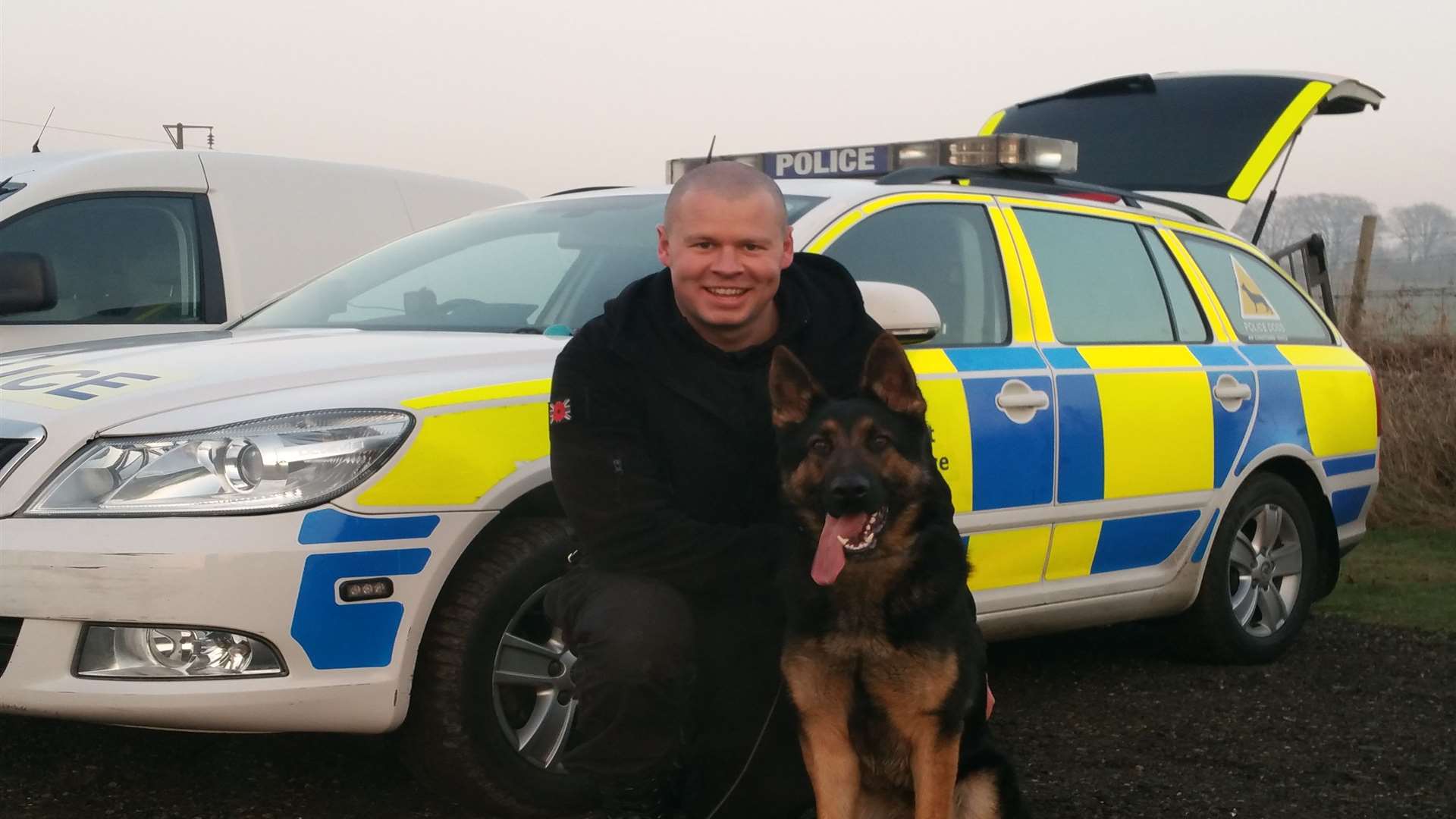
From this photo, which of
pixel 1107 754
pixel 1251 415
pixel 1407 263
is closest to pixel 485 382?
pixel 1107 754

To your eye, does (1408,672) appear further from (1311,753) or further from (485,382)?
(485,382)

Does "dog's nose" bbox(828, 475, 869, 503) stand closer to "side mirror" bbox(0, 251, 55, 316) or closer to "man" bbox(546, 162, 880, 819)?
"man" bbox(546, 162, 880, 819)

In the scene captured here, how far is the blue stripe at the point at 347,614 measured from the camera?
3070 mm

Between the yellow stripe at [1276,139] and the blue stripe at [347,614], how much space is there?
203 inches

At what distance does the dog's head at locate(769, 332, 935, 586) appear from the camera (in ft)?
9.57

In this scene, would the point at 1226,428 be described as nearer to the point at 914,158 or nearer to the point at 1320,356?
the point at 1320,356

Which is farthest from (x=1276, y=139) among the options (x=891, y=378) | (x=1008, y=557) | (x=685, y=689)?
(x=685, y=689)

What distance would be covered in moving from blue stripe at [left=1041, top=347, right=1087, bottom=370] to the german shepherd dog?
5.11 ft

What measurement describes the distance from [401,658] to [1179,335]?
9.82 ft

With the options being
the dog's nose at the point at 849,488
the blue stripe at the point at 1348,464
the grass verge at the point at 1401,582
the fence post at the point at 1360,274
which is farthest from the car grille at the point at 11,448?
the fence post at the point at 1360,274

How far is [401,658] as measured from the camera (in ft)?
10.5

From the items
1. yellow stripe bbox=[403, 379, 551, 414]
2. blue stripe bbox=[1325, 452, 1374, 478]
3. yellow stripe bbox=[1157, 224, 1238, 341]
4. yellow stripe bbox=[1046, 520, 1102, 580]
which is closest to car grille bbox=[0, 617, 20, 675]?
yellow stripe bbox=[403, 379, 551, 414]

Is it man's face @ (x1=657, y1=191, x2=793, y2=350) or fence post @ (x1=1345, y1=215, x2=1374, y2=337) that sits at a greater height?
man's face @ (x1=657, y1=191, x2=793, y2=350)

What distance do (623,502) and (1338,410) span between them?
353 centimetres
